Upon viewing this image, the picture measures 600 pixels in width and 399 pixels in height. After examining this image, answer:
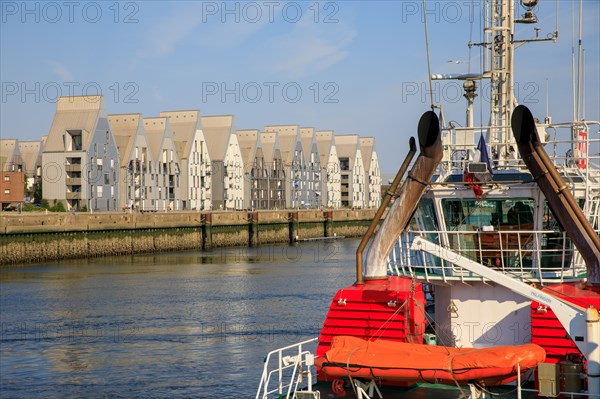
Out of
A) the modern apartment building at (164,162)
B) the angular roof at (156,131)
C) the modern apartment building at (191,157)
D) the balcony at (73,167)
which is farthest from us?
the modern apartment building at (191,157)

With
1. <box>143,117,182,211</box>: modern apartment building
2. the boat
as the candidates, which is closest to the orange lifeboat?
the boat

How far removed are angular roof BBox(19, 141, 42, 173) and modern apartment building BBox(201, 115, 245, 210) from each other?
36400mm

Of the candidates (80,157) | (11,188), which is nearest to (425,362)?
(11,188)

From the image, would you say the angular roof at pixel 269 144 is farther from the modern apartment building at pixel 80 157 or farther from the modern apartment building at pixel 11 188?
the modern apartment building at pixel 11 188

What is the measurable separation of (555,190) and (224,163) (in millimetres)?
152727

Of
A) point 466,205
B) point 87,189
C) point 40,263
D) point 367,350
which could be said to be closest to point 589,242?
point 466,205

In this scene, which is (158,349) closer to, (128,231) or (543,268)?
(543,268)

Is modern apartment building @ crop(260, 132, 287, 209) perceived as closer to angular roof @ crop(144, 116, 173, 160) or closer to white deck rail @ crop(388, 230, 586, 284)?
angular roof @ crop(144, 116, 173, 160)

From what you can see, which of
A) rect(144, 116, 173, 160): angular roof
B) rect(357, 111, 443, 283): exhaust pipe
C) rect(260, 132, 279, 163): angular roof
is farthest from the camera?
rect(260, 132, 279, 163): angular roof

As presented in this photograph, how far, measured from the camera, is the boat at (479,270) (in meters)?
16.0

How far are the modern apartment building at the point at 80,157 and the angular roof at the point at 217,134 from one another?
3587 centimetres

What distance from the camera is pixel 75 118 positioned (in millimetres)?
131750

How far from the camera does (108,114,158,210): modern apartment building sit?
13912 cm

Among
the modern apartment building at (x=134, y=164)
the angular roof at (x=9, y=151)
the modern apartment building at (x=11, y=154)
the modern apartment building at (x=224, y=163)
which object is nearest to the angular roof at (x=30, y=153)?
the modern apartment building at (x=11, y=154)
